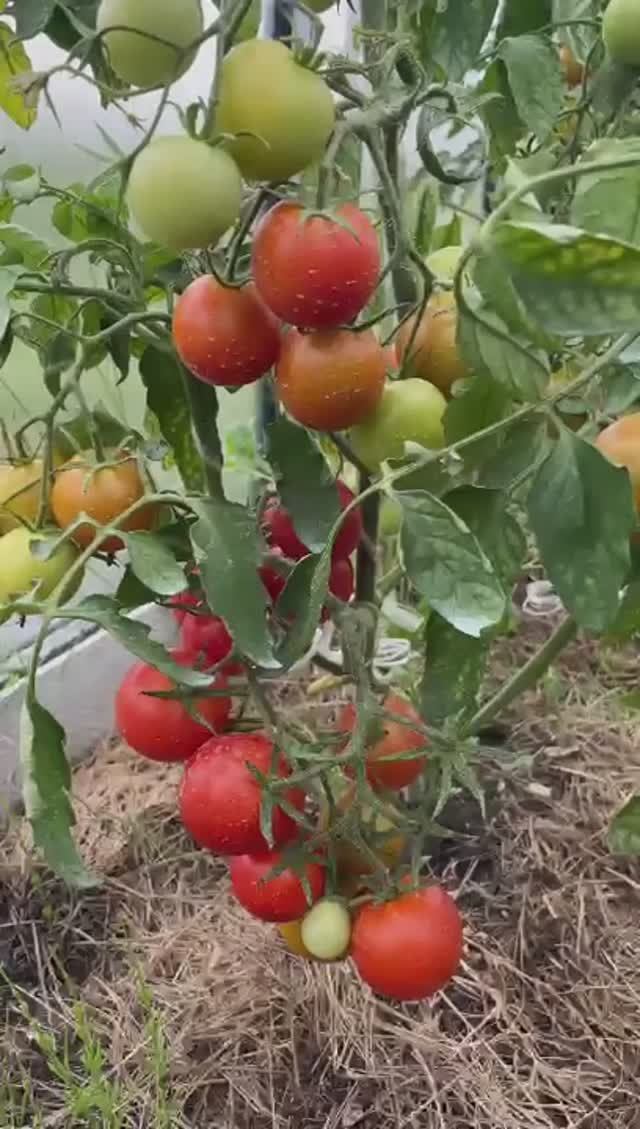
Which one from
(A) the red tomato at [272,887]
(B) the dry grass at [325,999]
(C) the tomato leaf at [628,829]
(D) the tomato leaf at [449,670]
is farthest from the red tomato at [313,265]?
(B) the dry grass at [325,999]

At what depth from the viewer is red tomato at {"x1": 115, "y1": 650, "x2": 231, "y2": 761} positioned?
68cm

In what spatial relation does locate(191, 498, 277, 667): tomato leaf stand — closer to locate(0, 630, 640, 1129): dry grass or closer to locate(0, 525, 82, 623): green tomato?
locate(0, 525, 82, 623): green tomato

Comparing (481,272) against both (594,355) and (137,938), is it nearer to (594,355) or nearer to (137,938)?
(594,355)

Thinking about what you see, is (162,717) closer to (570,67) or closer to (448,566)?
(448,566)

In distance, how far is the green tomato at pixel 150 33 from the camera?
0.43 metres

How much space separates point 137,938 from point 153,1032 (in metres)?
0.21

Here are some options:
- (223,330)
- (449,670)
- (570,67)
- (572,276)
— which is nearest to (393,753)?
(449,670)

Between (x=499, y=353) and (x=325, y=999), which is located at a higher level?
(x=499, y=353)

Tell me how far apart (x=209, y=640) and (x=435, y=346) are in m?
0.23

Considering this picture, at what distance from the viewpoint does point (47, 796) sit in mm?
572

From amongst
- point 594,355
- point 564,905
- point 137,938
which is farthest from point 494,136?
point 137,938

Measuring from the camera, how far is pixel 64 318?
785 mm

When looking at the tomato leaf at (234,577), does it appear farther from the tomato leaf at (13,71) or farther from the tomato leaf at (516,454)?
the tomato leaf at (13,71)

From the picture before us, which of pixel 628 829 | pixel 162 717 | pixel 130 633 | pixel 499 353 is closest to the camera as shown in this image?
pixel 499 353
